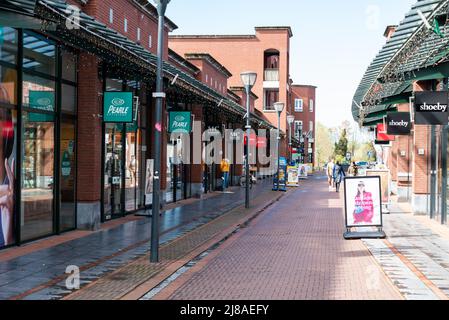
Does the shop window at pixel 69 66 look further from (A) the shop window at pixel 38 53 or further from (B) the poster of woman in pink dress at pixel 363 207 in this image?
(B) the poster of woman in pink dress at pixel 363 207

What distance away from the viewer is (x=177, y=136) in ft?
83.4

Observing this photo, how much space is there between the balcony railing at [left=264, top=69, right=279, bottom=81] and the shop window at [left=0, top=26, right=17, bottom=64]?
5118cm

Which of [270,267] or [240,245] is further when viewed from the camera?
[240,245]

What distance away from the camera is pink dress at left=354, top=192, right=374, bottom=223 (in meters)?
13.7

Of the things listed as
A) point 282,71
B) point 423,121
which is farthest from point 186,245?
point 282,71

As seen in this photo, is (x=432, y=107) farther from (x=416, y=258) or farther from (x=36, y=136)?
(x=36, y=136)

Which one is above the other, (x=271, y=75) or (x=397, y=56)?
(x=271, y=75)

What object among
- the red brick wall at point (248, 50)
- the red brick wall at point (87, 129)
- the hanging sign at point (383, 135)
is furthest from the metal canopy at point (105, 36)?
the red brick wall at point (248, 50)

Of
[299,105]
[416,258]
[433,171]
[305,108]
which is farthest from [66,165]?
[305,108]

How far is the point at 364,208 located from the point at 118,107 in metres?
6.38

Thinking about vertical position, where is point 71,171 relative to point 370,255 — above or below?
above

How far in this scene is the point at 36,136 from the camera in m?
12.9
